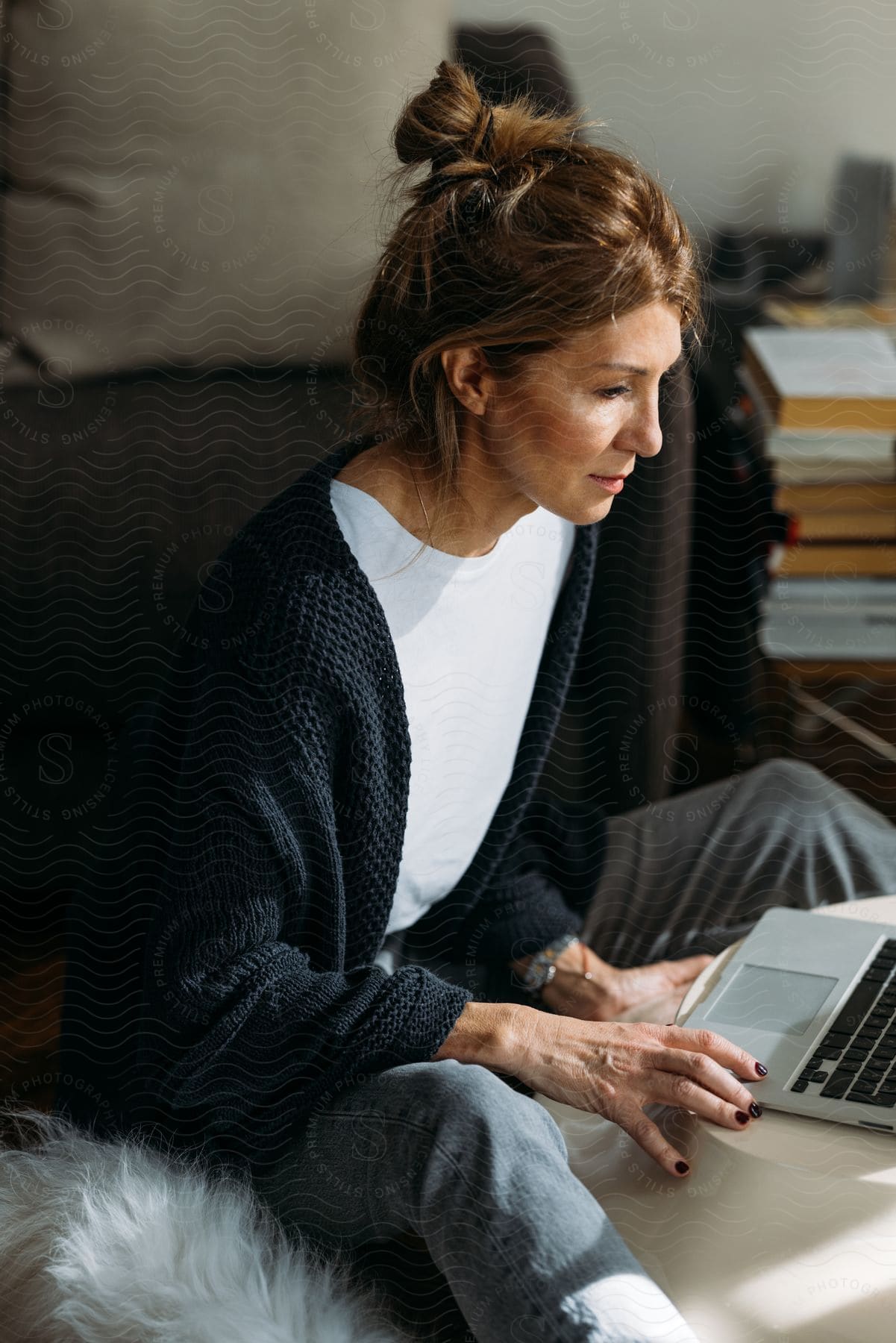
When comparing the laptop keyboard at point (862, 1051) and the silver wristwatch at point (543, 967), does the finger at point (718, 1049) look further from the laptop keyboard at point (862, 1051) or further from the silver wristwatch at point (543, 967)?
the silver wristwatch at point (543, 967)

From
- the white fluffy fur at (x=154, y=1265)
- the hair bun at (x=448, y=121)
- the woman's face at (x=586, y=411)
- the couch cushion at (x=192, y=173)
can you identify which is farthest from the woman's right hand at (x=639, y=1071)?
the couch cushion at (x=192, y=173)

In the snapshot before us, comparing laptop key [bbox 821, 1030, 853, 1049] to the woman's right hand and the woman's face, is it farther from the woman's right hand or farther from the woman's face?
the woman's face

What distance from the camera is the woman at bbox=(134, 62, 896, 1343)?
580mm

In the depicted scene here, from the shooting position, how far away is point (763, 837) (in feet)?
2.80

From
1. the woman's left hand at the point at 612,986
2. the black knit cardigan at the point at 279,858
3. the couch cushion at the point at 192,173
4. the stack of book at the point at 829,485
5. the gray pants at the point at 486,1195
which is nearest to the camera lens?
the gray pants at the point at 486,1195

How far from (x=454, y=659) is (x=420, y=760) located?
0.21ft

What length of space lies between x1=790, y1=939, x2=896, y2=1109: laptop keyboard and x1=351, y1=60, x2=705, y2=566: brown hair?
0.35 metres

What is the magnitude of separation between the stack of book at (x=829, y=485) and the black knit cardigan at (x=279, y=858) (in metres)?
0.49

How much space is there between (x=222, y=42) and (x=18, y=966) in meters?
0.70

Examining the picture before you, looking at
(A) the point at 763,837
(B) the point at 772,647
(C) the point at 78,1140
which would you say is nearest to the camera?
(C) the point at 78,1140

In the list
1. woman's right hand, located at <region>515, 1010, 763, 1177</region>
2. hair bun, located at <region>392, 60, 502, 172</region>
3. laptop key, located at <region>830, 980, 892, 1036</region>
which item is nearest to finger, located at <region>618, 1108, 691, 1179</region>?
woman's right hand, located at <region>515, 1010, 763, 1177</region>

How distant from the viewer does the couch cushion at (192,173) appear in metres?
0.95

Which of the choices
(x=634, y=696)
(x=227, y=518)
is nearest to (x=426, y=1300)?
(x=634, y=696)

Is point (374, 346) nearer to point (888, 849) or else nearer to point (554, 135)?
point (554, 135)
